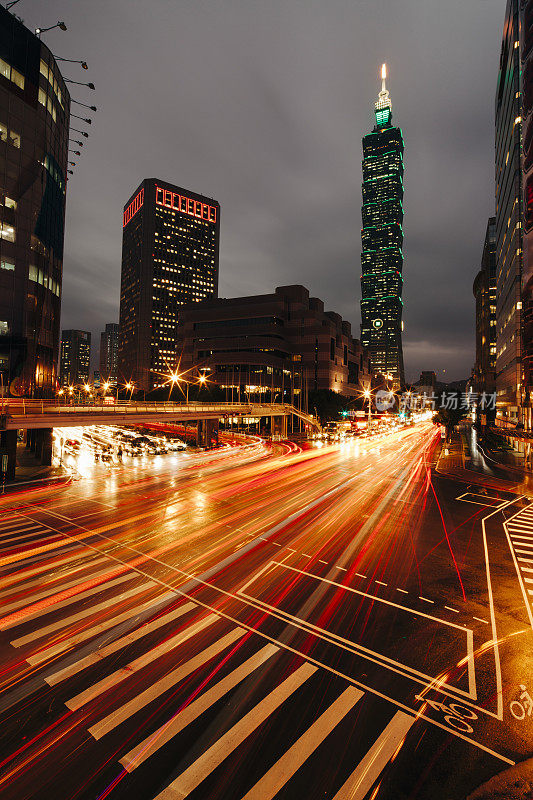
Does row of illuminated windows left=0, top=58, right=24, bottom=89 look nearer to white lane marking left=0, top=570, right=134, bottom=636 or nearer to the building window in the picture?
the building window

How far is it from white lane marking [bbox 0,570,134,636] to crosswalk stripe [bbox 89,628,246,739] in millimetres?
4930

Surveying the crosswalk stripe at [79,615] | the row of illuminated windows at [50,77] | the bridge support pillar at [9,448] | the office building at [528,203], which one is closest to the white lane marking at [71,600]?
the crosswalk stripe at [79,615]

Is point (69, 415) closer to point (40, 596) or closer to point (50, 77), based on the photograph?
point (40, 596)

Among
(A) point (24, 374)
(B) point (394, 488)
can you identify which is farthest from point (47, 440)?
(B) point (394, 488)

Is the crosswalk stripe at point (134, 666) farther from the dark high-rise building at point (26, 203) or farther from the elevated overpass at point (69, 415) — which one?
the dark high-rise building at point (26, 203)

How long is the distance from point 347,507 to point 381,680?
14.6 meters

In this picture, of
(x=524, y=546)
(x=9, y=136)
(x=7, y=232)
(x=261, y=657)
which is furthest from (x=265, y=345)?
(x=261, y=657)

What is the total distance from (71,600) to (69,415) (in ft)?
71.4

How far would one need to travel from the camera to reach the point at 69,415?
29.9 metres

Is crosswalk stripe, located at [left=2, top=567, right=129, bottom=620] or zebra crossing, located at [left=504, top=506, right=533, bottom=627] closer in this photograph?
crosswalk stripe, located at [left=2, top=567, right=129, bottom=620]

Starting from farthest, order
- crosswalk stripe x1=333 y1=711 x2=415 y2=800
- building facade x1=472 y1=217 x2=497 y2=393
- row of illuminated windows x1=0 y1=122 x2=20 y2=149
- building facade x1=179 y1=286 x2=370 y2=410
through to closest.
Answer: building facade x1=472 y1=217 x2=497 y2=393 → building facade x1=179 y1=286 x2=370 y2=410 → row of illuminated windows x1=0 y1=122 x2=20 y2=149 → crosswalk stripe x1=333 y1=711 x2=415 y2=800

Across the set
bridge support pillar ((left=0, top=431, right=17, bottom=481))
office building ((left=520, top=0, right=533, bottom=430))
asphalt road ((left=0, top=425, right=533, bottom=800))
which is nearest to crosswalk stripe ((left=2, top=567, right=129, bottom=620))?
asphalt road ((left=0, top=425, right=533, bottom=800))

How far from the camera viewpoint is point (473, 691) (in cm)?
780

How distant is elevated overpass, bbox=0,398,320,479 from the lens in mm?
28422
